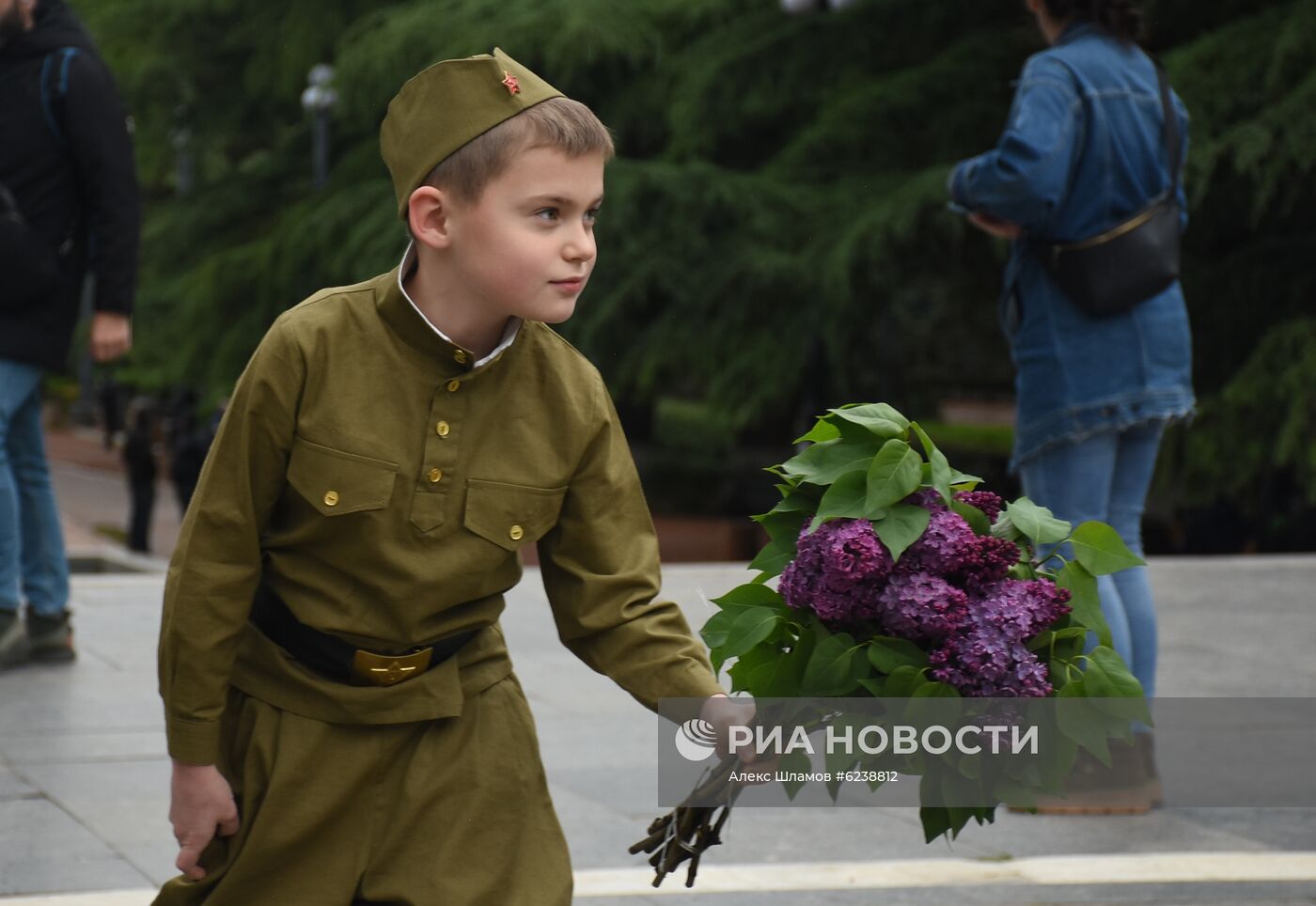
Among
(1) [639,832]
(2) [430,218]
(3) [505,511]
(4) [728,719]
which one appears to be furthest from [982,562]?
(1) [639,832]

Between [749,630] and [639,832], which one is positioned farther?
[639,832]

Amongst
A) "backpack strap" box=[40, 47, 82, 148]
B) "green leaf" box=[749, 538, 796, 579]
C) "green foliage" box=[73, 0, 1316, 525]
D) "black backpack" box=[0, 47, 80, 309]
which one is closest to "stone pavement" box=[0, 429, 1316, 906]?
"green leaf" box=[749, 538, 796, 579]

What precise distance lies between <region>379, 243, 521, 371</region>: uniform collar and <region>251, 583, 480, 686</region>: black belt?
398 millimetres

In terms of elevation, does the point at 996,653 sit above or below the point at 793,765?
above

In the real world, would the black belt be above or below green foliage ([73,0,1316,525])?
above

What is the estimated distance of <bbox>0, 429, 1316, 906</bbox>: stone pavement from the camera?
153 inches

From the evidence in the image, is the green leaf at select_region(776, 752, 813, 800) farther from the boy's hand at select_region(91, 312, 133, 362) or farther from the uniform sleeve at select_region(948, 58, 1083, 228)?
the boy's hand at select_region(91, 312, 133, 362)

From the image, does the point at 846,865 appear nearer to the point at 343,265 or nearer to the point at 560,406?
the point at 560,406

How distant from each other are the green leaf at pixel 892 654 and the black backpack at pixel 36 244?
3832mm

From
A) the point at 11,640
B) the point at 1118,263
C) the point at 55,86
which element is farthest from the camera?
the point at 11,640

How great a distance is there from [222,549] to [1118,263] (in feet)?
8.97

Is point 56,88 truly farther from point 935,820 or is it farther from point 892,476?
point 935,820

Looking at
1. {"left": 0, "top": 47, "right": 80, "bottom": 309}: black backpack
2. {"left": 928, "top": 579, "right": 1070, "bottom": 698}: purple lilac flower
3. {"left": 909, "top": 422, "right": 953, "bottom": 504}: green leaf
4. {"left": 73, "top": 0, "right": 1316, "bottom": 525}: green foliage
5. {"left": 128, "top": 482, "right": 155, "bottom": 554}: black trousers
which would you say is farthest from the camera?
{"left": 128, "top": 482, "right": 155, "bottom": 554}: black trousers

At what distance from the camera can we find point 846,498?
2512 mm
